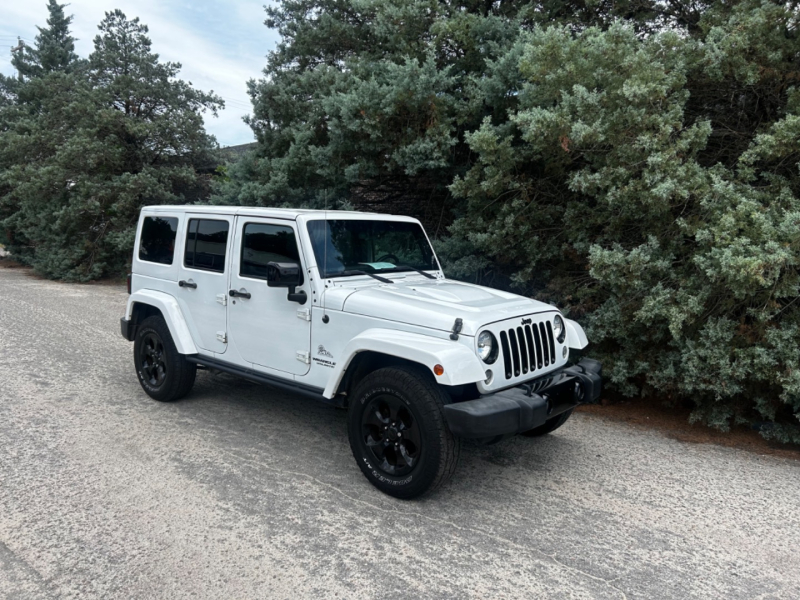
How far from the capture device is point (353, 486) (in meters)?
4.12

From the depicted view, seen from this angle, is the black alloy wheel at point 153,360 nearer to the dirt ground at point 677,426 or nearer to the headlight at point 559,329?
the headlight at point 559,329

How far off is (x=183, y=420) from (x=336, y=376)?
2054 mm

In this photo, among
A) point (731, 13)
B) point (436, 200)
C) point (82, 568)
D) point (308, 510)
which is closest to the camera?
point (82, 568)

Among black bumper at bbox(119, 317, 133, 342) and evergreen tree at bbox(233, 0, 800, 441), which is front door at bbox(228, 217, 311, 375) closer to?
black bumper at bbox(119, 317, 133, 342)

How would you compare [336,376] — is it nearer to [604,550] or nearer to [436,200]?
[604,550]

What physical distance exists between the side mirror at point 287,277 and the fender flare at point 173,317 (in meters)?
1.51

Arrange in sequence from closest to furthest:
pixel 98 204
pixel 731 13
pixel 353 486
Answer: pixel 353 486
pixel 731 13
pixel 98 204

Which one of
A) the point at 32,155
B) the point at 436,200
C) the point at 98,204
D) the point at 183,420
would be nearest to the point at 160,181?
the point at 98,204

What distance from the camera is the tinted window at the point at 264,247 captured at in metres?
4.63

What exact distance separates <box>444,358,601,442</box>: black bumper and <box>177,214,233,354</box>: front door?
2.52m

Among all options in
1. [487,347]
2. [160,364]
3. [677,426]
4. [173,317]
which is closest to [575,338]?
[487,347]

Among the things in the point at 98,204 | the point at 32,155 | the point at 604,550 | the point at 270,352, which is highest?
the point at 32,155

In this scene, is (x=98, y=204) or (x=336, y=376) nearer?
(x=336, y=376)

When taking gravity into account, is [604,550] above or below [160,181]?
below
